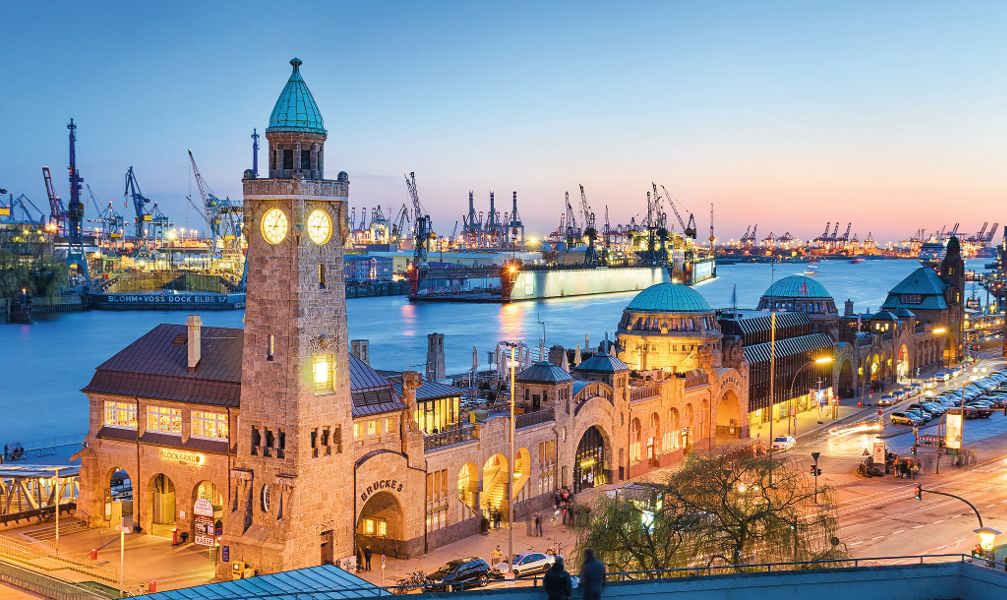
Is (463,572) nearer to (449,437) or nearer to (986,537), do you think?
(449,437)

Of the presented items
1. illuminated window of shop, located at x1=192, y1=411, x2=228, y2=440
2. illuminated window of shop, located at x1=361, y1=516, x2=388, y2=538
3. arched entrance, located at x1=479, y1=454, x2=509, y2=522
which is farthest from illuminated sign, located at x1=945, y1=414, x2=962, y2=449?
illuminated window of shop, located at x1=192, y1=411, x2=228, y2=440

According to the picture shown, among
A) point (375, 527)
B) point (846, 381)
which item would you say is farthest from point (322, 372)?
point (846, 381)

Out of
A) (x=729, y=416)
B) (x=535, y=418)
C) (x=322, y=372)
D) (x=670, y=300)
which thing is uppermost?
(x=670, y=300)

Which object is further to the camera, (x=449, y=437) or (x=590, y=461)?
(x=590, y=461)

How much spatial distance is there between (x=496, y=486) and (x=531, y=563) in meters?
11.4

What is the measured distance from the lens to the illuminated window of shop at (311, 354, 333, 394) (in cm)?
4572

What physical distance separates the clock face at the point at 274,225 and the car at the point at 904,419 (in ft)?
207

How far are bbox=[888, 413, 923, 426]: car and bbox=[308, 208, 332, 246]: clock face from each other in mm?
61319

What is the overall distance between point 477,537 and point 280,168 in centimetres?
2077

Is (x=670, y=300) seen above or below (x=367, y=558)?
above

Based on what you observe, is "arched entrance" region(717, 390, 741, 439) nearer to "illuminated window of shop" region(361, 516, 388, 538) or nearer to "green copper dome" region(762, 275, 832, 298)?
"green copper dome" region(762, 275, 832, 298)

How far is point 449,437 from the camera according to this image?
53.3m

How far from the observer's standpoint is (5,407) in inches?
4471

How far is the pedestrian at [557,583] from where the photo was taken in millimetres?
23234
